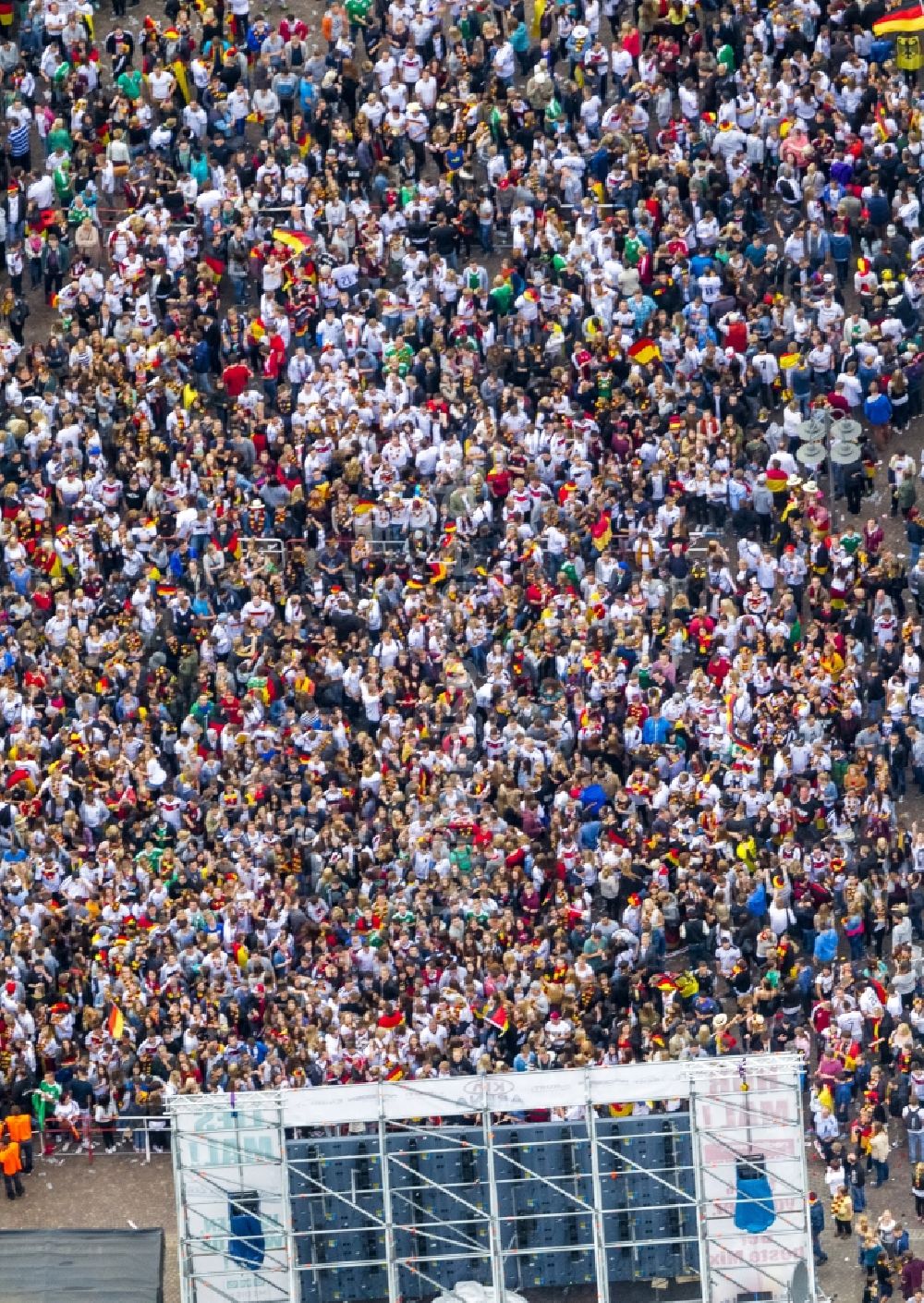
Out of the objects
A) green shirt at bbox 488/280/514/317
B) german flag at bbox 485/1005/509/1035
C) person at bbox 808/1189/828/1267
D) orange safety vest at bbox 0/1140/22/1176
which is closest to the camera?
person at bbox 808/1189/828/1267

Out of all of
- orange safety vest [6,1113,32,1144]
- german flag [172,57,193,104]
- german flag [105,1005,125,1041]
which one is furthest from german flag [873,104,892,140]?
orange safety vest [6,1113,32,1144]

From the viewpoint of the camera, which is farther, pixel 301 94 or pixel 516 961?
pixel 301 94

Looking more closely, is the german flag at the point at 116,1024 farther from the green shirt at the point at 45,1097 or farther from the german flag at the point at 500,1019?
the german flag at the point at 500,1019

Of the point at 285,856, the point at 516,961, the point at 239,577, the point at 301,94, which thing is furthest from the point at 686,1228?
the point at 301,94

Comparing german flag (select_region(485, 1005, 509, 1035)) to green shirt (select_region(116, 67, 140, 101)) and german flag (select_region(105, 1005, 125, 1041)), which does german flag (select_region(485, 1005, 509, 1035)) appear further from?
green shirt (select_region(116, 67, 140, 101))

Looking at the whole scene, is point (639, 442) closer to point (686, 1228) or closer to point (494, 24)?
point (494, 24)

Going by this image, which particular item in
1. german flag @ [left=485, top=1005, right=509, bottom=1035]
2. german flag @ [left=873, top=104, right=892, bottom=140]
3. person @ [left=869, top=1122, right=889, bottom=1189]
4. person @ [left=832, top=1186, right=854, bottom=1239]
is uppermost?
german flag @ [left=873, top=104, right=892, bottom=140]

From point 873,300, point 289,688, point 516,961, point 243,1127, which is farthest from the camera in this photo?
point 873,300

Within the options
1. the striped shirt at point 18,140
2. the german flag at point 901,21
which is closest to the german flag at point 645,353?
the german flag at point 901,21
